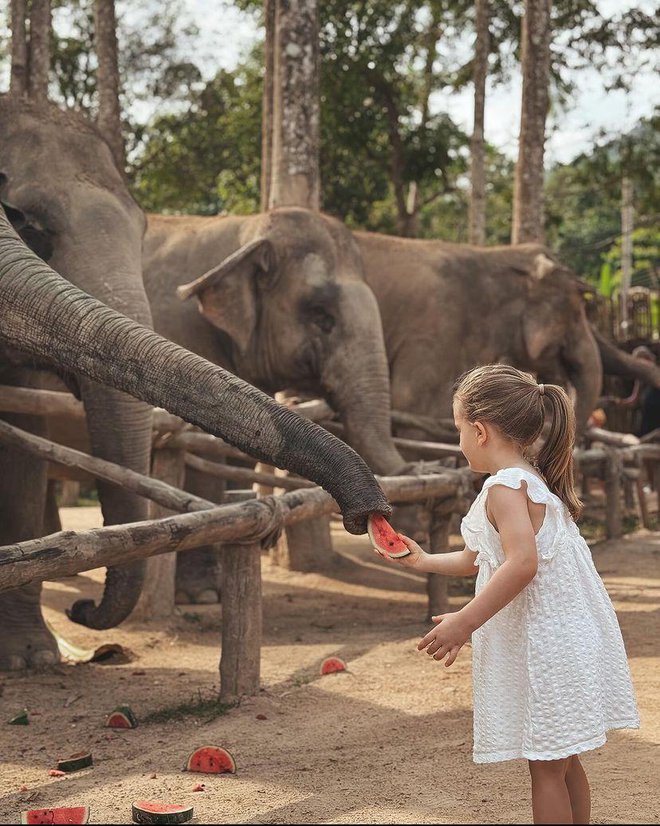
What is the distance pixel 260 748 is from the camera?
4.57 metres

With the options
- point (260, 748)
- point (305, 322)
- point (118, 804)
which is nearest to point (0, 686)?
point (260, 748)

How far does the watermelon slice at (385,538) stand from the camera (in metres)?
3.41

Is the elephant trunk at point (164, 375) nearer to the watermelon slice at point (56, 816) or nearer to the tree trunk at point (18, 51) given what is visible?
the watermelon slice at point (56, 816)

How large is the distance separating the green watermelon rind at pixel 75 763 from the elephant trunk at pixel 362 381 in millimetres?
4501

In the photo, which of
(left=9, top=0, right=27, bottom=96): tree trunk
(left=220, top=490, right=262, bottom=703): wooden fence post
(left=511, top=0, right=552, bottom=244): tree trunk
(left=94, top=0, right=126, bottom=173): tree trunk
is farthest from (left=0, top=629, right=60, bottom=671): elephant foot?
(left=511, top=0, right=552, bottom=244): tree trunk

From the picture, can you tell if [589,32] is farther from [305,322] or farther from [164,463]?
[164,463]

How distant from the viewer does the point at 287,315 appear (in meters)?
9.35

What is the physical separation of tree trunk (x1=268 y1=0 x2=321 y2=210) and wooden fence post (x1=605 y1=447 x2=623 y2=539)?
3.89m

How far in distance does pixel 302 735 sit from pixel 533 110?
10.8m

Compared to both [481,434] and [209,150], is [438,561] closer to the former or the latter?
[481,434]

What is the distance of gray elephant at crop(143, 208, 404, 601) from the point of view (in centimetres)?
895

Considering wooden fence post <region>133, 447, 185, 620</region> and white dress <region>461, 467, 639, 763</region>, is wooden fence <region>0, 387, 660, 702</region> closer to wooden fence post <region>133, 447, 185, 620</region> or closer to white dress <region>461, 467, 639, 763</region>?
wooden fence post <region>133, 447, 185, 620</region>

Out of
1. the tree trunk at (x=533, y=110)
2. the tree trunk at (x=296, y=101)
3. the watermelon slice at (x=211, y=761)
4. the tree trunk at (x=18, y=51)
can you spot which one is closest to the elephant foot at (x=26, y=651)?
the watermelon slice at (x=211, y=761)

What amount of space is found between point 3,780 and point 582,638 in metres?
2.16
